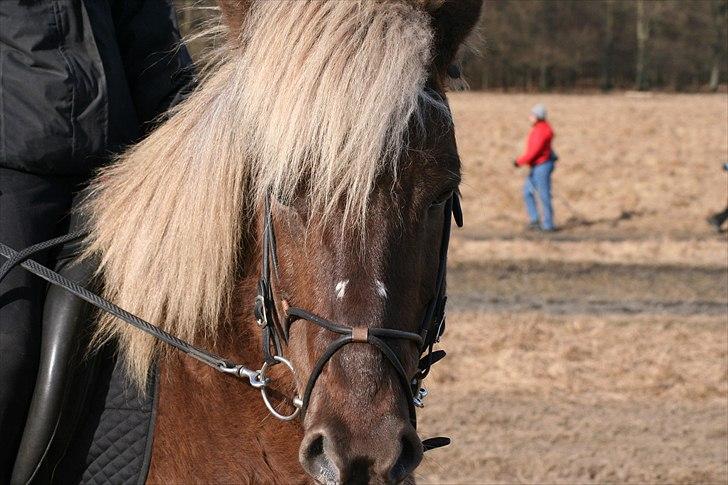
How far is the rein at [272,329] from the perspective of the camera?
205 centimetres

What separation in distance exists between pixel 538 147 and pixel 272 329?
14.3 meters

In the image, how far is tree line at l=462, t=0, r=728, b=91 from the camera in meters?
29.4

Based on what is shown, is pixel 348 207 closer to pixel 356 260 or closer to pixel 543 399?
pixel 356 260

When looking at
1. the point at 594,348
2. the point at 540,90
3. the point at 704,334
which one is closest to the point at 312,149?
the point at 594,348

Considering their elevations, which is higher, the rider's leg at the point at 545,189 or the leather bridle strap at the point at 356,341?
the leather bridle strap at the point at 356,341

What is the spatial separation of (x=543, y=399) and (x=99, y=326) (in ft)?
17.7

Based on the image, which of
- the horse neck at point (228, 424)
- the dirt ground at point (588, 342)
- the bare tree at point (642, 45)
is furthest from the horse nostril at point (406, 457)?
the bare tree at point (642, 45)

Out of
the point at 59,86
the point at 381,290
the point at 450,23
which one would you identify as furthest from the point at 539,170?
the point at 381,290

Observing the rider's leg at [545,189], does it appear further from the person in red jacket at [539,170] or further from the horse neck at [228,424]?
the horse neck at [228,424]

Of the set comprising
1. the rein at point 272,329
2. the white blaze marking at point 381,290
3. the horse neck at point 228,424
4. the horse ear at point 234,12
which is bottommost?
the horse neck at point 228,424

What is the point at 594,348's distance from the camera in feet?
28.1

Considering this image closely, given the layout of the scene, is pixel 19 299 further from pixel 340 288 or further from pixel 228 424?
pixel 340 288

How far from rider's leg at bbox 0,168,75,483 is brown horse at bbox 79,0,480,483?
147 millimetres

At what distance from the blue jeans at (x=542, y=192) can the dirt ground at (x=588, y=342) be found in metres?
0.46
